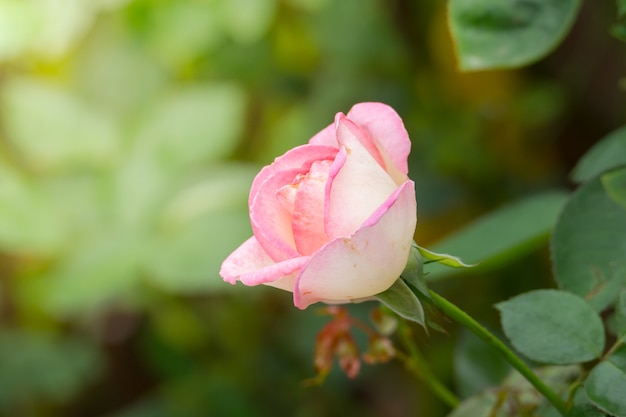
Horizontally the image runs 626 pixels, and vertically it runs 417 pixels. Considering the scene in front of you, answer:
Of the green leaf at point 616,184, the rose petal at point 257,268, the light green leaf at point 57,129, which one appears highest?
the rose petal at point 257,268

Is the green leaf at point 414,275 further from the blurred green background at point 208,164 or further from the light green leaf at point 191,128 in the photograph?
the light green leaf at point 191,128

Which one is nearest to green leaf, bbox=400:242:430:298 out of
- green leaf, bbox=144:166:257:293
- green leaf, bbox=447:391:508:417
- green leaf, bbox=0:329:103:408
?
green leaf, bbox=447:391:508:417

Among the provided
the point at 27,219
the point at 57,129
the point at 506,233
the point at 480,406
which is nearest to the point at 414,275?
the point at 480,406

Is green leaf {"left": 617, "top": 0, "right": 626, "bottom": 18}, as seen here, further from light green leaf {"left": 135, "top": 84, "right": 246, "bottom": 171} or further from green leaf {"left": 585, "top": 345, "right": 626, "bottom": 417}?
light green leaf {"left": 135, "top": 84, "right": 246, "bottom": 171}

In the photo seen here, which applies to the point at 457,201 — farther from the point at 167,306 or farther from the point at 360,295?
the point at 360,295

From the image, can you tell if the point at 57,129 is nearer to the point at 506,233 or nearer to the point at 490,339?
the point at 506,233

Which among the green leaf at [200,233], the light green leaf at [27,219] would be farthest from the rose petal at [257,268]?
the light green leaf at [27,219]

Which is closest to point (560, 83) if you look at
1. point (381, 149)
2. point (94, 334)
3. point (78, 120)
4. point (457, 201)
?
point (457, 201)
